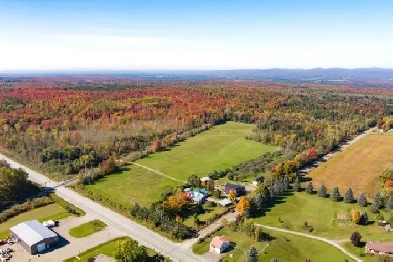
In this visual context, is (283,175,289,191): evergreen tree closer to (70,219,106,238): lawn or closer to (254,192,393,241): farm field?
(254,192,393,241): farm field

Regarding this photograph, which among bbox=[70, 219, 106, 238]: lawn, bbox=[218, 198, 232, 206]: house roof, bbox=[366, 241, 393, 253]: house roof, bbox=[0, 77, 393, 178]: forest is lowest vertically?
bbox=[70, 219, 106, 238]: lawn

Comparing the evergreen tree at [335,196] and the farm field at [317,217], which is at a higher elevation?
the evergreen tree at [335,196]

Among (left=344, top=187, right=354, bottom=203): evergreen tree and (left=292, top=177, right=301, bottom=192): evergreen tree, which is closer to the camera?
(left=344, top=187, right=354, bottom=203): evergreen tree

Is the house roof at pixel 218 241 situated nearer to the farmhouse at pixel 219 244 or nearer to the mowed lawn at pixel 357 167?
the farmhouse at pixel 219 244

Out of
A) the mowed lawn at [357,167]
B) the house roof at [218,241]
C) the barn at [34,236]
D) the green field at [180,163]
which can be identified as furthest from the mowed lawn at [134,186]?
the mowed lawn at [357,167]

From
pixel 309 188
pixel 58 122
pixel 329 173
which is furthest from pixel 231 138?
pixel 58 122

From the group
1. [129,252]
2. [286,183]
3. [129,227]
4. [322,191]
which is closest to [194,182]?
[286,183]

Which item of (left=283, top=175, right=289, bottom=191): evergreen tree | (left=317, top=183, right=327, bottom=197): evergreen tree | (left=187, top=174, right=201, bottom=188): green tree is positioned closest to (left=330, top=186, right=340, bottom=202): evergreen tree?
(left=317, top=183, right=327, bottom=197): evergreen tree

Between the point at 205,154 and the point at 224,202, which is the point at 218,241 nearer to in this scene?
the point at 224,202
